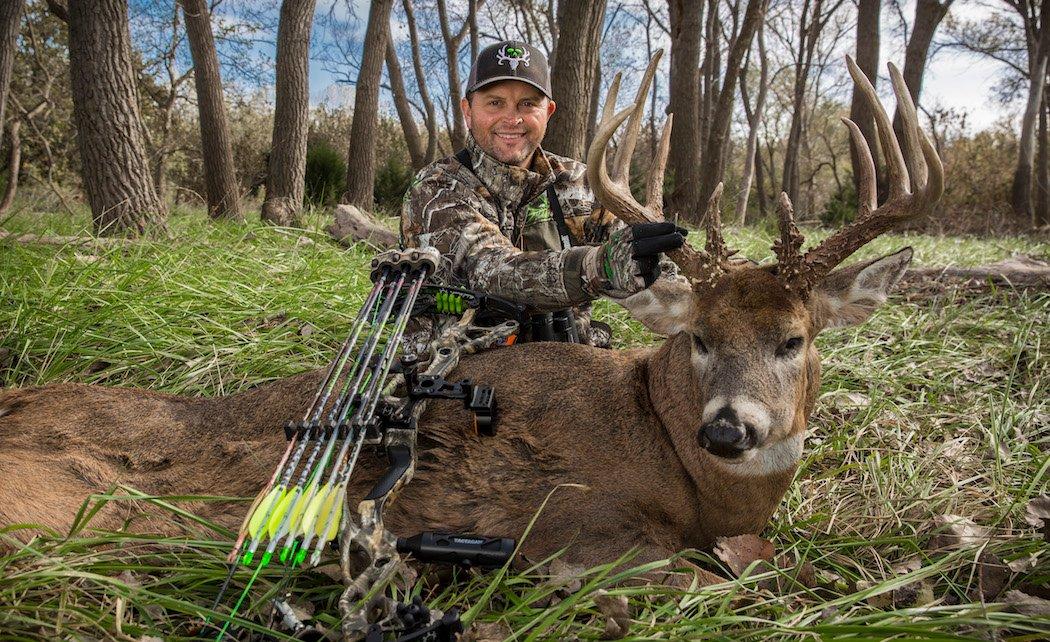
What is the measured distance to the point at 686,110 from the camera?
12.8 metres

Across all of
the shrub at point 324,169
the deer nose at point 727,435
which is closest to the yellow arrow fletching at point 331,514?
the deer nose at point 727,435

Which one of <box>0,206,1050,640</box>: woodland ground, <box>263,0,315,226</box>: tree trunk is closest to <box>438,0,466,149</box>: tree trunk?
<box>263,0,315,226</box>: tree trunk

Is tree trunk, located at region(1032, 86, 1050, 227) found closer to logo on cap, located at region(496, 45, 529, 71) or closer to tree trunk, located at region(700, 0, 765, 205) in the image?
tree trunk, located at region(700, 0, 765, 205)

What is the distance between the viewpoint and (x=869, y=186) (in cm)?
297

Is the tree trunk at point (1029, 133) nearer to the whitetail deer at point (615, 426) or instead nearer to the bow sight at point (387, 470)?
the whitetail deer at point (615, 426)

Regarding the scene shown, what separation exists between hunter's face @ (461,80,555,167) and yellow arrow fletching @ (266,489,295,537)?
2564mm

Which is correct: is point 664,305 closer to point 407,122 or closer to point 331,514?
point 331,514

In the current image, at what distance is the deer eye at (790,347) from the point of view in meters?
2.65

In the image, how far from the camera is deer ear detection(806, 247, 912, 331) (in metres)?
2.76

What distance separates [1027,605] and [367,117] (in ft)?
41.8

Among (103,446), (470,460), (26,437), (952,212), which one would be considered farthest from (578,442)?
(952,212)

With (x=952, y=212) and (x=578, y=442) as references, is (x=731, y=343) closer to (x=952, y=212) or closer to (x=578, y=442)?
(x=578, y=442)

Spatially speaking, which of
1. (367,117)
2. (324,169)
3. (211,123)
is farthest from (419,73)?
(211,123)

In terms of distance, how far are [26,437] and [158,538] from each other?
979mm
